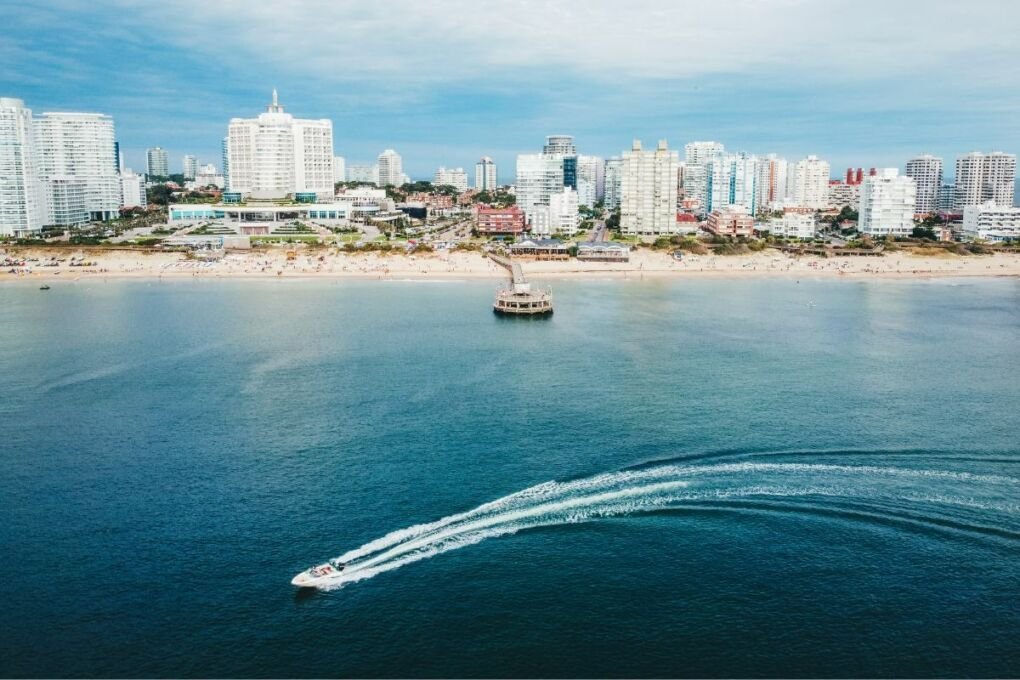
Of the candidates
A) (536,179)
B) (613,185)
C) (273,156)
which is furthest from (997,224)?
(273,156)

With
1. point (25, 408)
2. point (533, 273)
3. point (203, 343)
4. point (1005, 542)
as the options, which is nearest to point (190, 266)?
point (533, 273)

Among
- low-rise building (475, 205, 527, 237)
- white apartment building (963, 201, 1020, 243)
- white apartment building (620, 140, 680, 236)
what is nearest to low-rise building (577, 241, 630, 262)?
Result: white apartment building (620, 140, 680, 236)

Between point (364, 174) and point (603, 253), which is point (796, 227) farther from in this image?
point (364, 174)

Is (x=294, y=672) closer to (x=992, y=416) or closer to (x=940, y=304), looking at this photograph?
(x=992, y=416)

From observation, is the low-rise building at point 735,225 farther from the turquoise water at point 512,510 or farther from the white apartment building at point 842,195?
the turquoise water at point 512,510

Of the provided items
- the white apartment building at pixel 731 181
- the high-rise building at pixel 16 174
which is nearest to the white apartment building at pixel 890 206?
the white apartment building at pixel 731 181

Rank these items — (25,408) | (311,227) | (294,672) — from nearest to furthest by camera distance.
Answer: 1. (294,672)
2. (25,408)
3. (311,227)
